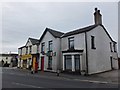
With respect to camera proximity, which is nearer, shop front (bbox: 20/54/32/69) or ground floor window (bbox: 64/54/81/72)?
ground floor window (bbox: 64/54/81/72)

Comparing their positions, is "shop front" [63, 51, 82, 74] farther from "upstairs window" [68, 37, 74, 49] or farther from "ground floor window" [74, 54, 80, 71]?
"upstairs window" [68, 37, 74, 49]

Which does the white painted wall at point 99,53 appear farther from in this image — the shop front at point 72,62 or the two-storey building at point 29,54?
the two-storey building at point 29,54

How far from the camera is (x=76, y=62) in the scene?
81.9 feet

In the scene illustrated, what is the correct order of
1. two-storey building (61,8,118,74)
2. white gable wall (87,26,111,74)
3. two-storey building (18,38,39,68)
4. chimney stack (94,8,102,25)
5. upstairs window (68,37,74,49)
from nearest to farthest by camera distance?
two-storey building (61,8,118,74) → white gable wall (87,26,111,74) → upstairs window (68,37,74,49) → chimney stack (94,8,102,25) → two-storey building (18,38,39,68)

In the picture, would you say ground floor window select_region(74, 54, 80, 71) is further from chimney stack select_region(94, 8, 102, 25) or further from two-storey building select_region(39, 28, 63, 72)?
chimney stack select_region(94, 8, 102, 25)

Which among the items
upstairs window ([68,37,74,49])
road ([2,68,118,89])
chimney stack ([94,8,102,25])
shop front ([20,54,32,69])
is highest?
chimney stack ([94,8,102,25])

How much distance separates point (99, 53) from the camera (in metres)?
27.0

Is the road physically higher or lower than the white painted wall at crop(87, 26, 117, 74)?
lower

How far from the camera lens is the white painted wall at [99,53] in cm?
2502

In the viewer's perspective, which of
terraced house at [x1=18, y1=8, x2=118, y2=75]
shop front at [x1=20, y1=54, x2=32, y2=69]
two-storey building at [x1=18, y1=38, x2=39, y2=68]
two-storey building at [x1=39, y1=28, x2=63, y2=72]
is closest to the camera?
terraced house at [x1=18, y1=8, x2=118, y2=75]

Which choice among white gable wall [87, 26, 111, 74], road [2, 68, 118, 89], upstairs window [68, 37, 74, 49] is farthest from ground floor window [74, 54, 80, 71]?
road [2, 68, 118, 89]

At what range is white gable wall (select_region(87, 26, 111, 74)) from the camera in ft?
82.0

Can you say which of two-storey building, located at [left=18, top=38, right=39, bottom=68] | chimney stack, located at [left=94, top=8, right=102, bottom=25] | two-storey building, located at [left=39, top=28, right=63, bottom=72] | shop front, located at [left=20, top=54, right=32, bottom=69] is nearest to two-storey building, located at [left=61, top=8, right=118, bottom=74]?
chimney stack, located at [left=94, top=8, right=102, bottom=25]

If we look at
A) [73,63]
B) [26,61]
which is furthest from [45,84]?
[26,61]
